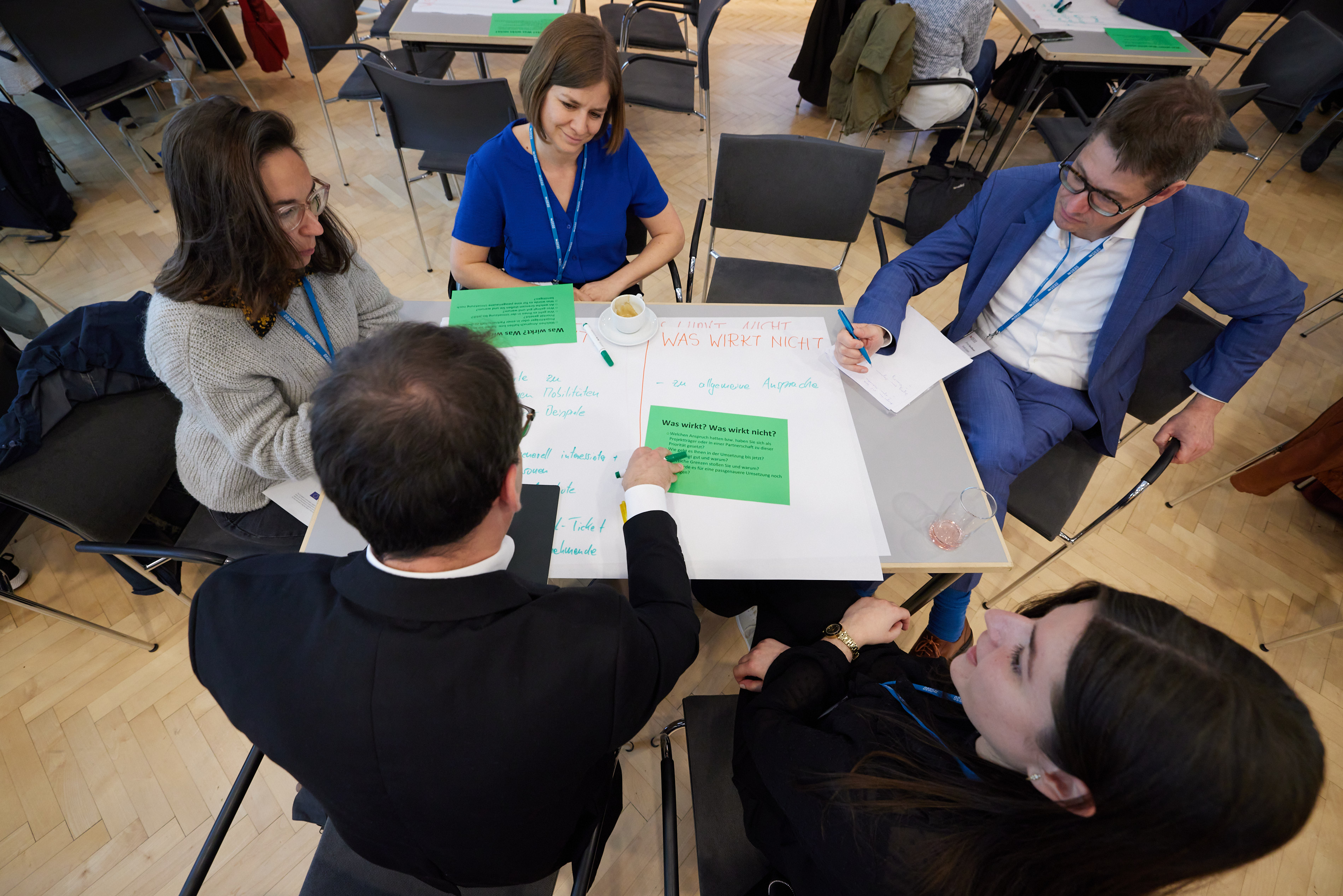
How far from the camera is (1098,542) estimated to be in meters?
2.14

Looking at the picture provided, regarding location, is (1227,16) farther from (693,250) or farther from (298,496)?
(298,496)

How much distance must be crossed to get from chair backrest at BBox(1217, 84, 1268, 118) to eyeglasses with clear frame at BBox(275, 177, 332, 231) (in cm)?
335

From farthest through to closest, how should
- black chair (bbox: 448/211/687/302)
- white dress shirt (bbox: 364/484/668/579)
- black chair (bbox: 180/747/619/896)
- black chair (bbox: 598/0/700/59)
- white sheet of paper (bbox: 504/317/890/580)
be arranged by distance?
black chair (bbox: 598/0/700/59) < black chair (bbox: 448/211/687/302) < white sheet of paper (bbox: 504/317/890/580) < black chair (bbox: 180/747/619/896) < white dress shirt (bbox: 364/484/668/579)

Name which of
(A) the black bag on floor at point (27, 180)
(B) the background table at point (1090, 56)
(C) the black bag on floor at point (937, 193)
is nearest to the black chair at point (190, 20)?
(A) the black bag on floor at point (27, 180)

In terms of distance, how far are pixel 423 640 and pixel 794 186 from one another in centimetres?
195

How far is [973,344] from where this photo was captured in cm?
173

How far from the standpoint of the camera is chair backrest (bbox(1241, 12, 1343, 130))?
276 cm

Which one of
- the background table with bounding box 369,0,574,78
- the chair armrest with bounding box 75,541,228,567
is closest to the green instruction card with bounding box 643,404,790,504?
the chair armrest with bounding box 75,541,228,567

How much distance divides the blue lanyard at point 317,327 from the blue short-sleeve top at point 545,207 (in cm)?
52

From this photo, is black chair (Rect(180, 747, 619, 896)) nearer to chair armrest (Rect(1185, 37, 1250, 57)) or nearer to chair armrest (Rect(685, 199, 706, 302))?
chair armrest (Rect(685, 199, 706, 302))

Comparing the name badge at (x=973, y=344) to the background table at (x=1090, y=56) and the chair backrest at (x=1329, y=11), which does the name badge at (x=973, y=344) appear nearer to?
the background table at (x=1090, y=56)

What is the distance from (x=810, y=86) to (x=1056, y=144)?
5.16 feet

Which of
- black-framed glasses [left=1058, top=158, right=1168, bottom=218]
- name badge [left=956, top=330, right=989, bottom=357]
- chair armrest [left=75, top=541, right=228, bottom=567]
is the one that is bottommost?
chair armrest [left=75, top=541, right=228, bottom=567]

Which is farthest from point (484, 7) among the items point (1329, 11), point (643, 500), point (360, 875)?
point (1329, 11)
